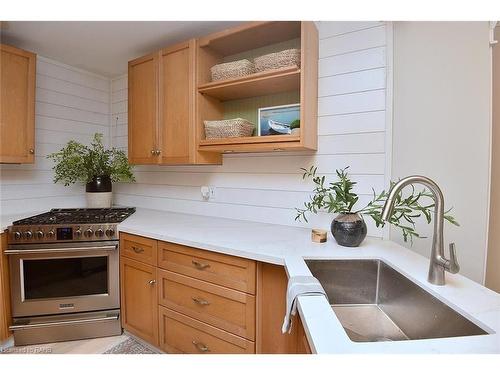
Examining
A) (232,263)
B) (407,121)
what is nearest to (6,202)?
(232,263)

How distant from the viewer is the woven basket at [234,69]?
69.2 inches

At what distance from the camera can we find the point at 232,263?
1430 millimetres

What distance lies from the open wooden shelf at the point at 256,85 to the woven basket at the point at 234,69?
52 millimetres

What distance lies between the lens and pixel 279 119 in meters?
1.85

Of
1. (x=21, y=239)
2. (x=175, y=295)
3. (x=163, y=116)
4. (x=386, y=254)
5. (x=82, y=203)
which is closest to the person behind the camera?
(x=386, y=254)

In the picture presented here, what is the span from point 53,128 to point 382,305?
3074 mm

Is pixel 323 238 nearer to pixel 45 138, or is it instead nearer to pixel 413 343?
pixel 413 343

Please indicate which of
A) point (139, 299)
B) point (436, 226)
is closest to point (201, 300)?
point (139, 299)

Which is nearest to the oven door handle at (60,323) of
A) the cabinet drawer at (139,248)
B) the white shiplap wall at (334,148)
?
the cabinet drawer at (139,248)

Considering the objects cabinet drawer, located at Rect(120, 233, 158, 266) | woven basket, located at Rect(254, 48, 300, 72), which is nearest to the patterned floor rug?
cabinet drawer, located at Rect(120, 233, 158, 266)

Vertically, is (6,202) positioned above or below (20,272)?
above

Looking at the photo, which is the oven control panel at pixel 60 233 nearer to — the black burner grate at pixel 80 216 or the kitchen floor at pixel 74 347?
the black burner grate at pixel 80 216

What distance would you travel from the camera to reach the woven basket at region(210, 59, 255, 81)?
1.76 m

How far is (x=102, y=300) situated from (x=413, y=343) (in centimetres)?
203
